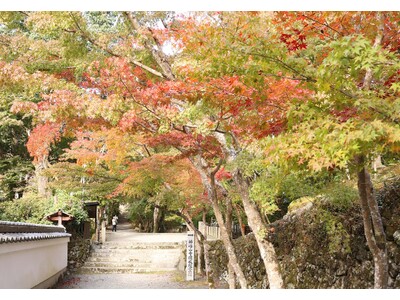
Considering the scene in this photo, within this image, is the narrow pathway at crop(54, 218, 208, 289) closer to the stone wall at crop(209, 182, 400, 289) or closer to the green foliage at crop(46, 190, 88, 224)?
the green foliage at crop(46, 190, 88, 224)

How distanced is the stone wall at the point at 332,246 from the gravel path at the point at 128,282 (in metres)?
2.46

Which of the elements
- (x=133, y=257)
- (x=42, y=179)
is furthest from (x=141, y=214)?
(x=42, y=179)

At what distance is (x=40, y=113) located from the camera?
6047 mm

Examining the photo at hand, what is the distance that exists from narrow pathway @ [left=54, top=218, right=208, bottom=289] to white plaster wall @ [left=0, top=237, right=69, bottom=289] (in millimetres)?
653

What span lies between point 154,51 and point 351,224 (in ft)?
12.4

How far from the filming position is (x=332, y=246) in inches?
259

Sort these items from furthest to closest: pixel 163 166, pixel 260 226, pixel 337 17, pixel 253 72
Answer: pixel 163 166, pixel 260 226, pixel 337 17, pixel 253 72

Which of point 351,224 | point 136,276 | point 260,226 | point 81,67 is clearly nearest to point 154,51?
point 81,67

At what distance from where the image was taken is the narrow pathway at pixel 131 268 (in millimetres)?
9706

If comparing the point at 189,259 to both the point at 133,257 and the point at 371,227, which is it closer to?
the point at 133,257

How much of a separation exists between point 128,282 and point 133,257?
277 centimetres

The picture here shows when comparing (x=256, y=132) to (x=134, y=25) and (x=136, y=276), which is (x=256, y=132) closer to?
(x=134, y=25)

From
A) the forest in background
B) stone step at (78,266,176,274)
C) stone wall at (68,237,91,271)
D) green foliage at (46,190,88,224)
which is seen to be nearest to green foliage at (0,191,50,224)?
green foliage at (46,190,88,224)

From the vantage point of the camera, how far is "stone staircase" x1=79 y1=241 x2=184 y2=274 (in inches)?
463
